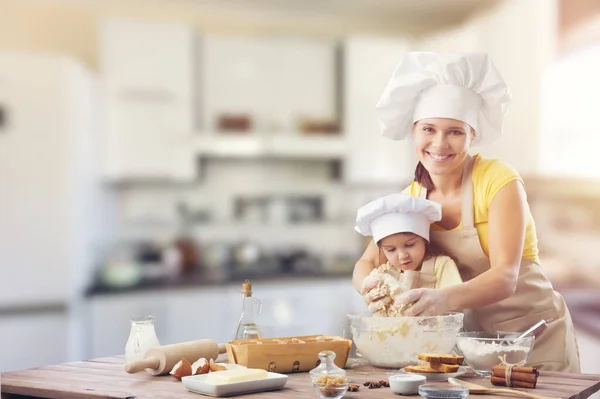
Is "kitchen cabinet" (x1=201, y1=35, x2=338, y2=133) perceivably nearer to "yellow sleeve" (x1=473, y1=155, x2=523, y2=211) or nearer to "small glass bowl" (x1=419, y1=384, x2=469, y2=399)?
"yellow sleeve" (x1=473, y1=155, x2=523, y2=211)

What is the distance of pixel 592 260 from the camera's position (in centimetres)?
407

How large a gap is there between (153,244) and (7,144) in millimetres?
1321

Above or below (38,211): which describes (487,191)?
below

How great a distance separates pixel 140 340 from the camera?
5.56 feet

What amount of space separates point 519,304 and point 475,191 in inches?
10.7

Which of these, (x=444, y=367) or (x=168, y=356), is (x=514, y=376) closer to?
(x=444, y=367)

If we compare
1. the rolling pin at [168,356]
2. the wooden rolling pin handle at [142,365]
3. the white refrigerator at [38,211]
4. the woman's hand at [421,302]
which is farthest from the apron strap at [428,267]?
the white refrigerator at [38,211]

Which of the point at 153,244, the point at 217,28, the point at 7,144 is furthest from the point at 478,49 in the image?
the point at 7,144

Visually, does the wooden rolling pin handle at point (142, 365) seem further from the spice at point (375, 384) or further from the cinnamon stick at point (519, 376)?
the cinnamon stick at point (519, 376)

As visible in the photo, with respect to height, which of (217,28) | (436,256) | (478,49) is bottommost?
(436,256)

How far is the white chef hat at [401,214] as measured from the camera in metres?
1.68

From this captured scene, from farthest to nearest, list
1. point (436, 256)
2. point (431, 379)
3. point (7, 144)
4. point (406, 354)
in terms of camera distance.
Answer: point (7, 144), point (436, 256), point (406, 354), point (431, 379)

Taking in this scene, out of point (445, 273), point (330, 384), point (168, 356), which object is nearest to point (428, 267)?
point (445, 273)

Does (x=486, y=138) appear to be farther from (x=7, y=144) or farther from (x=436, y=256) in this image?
(x=7, y=144)
